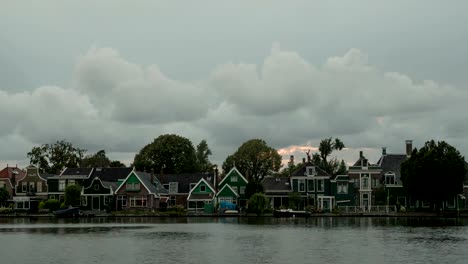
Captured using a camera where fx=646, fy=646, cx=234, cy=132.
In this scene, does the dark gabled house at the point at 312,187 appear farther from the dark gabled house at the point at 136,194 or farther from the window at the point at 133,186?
the window at the point at 133,186

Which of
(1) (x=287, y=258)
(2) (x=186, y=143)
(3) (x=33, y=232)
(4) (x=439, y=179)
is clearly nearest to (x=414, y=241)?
(1) (x=287, y=258)

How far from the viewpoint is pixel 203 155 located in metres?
142

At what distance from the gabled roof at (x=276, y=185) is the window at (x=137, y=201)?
18036 mm

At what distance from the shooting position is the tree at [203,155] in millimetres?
138250

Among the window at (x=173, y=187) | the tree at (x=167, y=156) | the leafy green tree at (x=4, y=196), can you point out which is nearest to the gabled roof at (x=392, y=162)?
the window at (x=173, y=187)

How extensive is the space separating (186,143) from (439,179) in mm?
58132

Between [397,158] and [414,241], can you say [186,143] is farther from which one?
[414,241]

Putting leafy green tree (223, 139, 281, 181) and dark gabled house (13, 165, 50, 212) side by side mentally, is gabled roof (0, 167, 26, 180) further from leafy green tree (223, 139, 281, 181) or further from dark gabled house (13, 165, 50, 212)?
leafy green tree (223, 139, 281, 181)

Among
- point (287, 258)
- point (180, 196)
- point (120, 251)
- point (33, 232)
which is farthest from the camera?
point (180, 196)

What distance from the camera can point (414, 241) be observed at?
45.0m

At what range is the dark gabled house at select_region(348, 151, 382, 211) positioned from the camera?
92.4m

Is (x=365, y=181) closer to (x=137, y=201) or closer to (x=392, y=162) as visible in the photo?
(x=392, y=162)

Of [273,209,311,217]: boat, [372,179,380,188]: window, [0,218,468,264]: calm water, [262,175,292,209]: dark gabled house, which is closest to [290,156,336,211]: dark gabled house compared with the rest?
[262,175,292,209]: dark gabled house

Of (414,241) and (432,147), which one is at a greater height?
(432,147)
